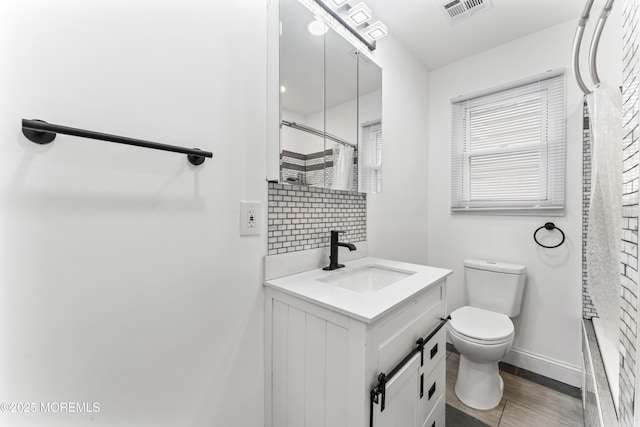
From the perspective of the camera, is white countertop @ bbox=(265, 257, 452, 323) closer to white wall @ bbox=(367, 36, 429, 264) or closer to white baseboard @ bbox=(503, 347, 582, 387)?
white wall @ bbox=(367, 36, 429, 264)

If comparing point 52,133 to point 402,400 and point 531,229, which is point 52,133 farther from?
point 531,229

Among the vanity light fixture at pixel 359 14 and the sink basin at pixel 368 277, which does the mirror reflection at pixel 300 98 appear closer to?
the vanity light fixture at pixel 359 14

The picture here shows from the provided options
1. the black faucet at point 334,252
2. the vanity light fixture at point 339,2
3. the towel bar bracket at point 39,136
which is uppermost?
the vanity light fixture at point 339,2

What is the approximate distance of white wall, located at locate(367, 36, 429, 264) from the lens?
5.91 feet

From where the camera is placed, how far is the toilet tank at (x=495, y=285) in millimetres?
1869

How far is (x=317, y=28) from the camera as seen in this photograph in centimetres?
129

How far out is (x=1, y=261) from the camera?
23.6 inches

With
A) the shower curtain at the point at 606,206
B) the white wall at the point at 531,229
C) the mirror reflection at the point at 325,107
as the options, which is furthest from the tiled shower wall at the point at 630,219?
the white wall at the point at 531,229

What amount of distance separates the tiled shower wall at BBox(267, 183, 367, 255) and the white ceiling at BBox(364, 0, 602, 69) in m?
1.15

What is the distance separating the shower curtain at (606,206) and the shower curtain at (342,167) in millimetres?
1074

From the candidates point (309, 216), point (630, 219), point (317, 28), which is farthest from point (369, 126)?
point (630, 219)

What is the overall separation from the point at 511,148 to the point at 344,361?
80.2 inches

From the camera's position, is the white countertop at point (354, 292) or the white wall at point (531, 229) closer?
the white countertop at point (354, 292)

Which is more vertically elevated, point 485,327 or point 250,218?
point 250,218
